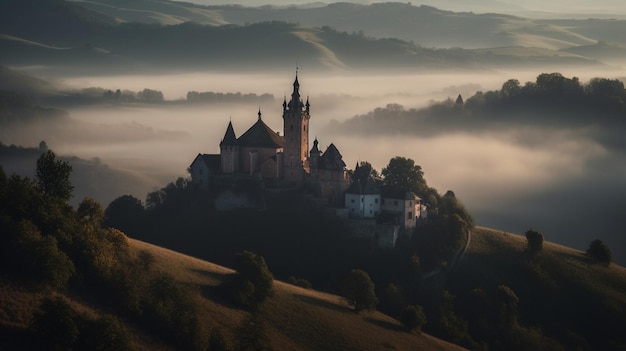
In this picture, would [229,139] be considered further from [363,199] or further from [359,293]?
[359,293]

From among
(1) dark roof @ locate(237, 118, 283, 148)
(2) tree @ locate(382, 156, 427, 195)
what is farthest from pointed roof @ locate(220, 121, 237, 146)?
(2) tree @ locate(382, 156, 427, 195)

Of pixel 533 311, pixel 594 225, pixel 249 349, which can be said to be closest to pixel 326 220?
pixel 533 311

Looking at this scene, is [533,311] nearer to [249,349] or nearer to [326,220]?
[326,220]

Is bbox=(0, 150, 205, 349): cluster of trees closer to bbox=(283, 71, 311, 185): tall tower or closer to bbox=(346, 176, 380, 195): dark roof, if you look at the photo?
bbox=(346, 176, 380, 195): dark roof

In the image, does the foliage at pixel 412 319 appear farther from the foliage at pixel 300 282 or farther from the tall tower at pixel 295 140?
the tall tower at pixel 295 140

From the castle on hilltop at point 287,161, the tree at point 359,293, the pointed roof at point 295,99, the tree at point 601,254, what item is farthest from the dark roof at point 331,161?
the tree at point 601,254

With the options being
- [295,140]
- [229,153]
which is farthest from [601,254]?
[229,153]

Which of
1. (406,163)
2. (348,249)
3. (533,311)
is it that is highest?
(406,163)
